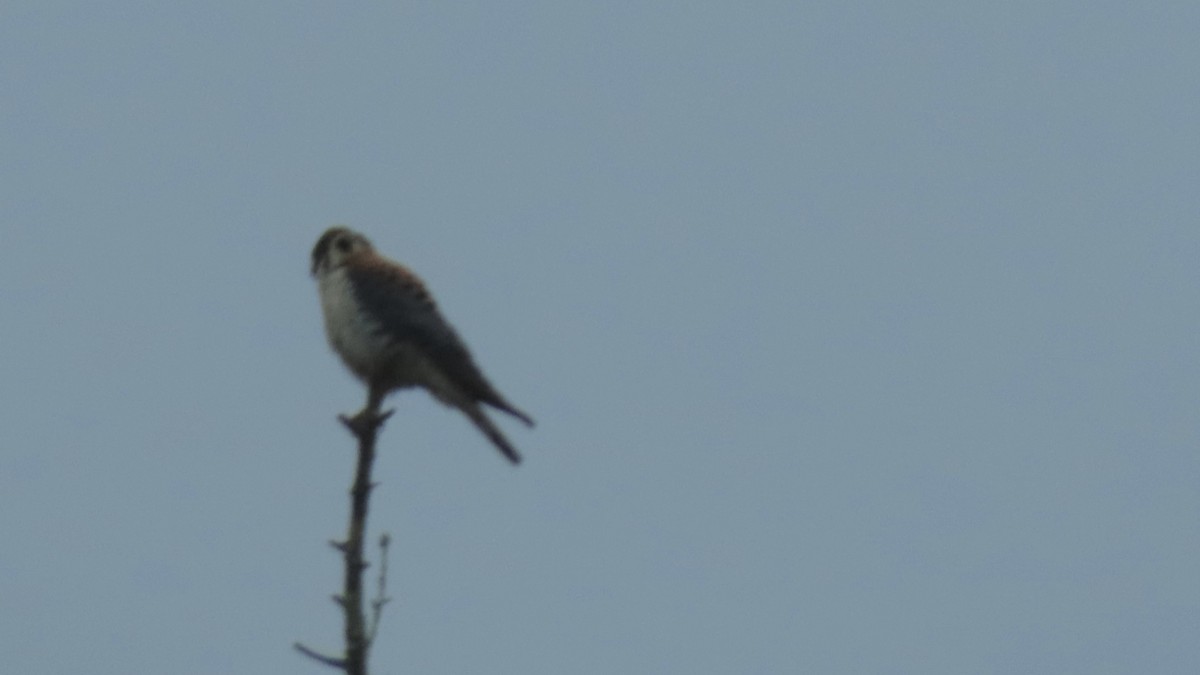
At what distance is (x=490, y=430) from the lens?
25.5 ft

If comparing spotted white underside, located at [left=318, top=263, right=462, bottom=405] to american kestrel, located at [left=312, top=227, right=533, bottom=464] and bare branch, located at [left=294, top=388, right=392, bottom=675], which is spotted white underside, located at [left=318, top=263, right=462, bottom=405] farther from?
bare branch, located at [left=294, top=388, right=392, bottom=675]

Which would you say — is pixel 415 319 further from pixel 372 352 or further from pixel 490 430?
pixel 490 430

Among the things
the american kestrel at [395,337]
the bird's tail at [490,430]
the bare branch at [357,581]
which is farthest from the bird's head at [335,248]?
the bare branch at [357,581]

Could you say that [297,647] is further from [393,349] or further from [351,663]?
[393,349]

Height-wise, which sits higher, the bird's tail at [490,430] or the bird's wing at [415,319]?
the bird's wing at [415,319]

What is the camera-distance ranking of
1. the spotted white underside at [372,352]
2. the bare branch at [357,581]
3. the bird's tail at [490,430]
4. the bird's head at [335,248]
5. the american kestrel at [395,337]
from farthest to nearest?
the bird's head at [335,248] → the spotted white underside at [372,352] → the american kestrel at [395,337] → the bird's tail at [490,430] → the bare branch at [357,581]

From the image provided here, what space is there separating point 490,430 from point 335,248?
6.99 ft

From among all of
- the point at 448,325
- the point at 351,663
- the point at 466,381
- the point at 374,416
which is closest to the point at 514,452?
the point at 466,381

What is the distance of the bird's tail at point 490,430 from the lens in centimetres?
753

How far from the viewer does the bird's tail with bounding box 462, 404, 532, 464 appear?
7527 mm

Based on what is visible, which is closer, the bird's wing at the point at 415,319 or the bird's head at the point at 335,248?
the bird's wing at the point at 415,319

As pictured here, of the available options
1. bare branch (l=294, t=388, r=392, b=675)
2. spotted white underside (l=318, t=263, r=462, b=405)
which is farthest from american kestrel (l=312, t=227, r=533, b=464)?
bare branch (l=294, t=388, r=392, b=675)

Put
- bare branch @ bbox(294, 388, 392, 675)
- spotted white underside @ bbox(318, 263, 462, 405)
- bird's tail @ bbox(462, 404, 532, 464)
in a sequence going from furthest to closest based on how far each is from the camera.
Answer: spotted white underside @ bbox(318, 263, 462, 405) → bird's tail @ bbox(462, 404, 532, 464) → bare branch @ bbox(294, 388, 392, 675)

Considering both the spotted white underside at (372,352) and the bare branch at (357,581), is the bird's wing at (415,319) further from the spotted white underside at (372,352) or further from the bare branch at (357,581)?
the bare branch at (357,581)
